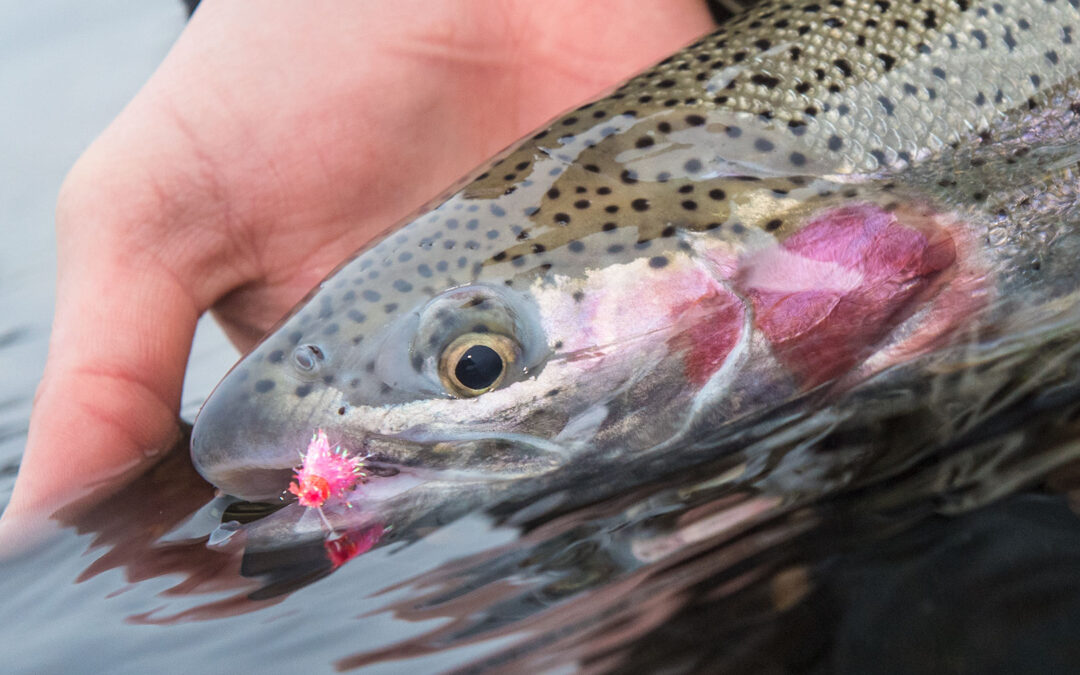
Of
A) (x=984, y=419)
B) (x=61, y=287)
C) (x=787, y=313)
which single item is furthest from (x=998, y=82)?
(x=61, y=287)

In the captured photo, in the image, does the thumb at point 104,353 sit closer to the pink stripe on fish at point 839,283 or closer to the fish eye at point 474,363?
the fish eye at point 474,363

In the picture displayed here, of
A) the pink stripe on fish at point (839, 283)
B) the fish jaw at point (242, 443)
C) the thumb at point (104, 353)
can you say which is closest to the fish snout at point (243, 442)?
the fish jaw at point (242, 443)

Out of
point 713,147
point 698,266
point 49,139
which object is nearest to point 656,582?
point 698,266

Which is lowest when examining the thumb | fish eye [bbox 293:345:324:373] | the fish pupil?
the fish pupil


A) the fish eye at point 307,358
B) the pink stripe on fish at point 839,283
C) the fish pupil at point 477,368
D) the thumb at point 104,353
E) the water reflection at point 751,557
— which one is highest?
the thumb at point 104,353

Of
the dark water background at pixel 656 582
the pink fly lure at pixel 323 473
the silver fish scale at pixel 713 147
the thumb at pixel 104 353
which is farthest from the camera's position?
the thumb at pixel 104 353

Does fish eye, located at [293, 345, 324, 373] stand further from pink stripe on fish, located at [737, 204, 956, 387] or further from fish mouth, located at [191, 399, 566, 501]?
pink stripe on fish, located at [737, 204, 956, 387]

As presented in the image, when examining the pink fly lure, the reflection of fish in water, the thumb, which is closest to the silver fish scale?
the reflection of fish in water

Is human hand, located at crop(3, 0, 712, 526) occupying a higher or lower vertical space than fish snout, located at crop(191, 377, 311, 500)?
higher

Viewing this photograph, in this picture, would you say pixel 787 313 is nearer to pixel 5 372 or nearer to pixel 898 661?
pixel 898 661
